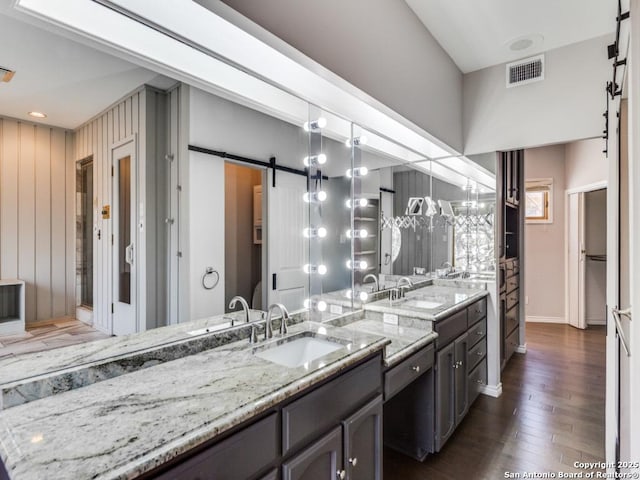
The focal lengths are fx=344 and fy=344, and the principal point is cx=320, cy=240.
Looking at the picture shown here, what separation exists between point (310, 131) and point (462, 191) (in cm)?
221

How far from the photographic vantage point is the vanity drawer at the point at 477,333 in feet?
8.89

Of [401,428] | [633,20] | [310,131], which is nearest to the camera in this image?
[633,20]

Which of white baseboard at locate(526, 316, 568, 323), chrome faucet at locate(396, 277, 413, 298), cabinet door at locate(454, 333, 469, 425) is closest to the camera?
cabinet door at locate(454, 333, 469, 425)

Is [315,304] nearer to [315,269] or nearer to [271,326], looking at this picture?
[315,269]

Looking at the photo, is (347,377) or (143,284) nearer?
(143,284)

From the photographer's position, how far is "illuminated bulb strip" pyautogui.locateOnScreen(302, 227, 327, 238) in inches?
80.2

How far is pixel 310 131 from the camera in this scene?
2031mm

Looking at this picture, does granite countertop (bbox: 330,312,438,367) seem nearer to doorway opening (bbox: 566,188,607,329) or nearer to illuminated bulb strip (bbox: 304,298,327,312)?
illuminated bulb strip (bbox: 304,298,327,312)

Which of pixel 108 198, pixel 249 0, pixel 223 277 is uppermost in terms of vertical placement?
pixel 249 0

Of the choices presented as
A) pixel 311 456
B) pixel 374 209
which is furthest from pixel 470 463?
pixel 374 209

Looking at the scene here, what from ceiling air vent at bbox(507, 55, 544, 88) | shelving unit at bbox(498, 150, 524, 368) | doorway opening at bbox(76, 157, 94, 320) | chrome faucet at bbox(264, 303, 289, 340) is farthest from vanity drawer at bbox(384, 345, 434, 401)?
ceiling air vent at bbox(507, 55, 544, 88)

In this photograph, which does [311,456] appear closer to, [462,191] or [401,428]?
[401,428]

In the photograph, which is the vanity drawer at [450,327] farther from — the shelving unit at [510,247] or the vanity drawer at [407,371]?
the shelving unit at [510,247]

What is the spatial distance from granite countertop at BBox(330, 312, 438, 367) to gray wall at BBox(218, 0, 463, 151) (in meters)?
1.40
